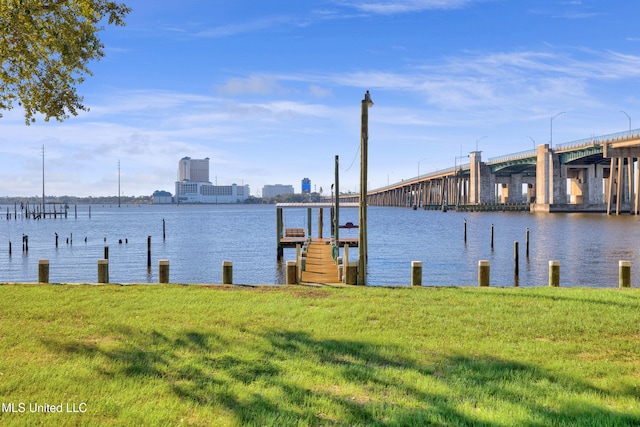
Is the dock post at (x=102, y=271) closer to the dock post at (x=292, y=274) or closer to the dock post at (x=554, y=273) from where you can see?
the dock post at (x=292, y=274)

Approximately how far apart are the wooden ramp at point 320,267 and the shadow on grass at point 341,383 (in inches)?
365

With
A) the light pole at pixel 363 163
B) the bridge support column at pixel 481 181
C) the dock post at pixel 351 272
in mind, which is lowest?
the dock post at pixel 351 272

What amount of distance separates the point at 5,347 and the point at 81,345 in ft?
4.36

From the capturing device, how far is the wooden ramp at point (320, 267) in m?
23.1

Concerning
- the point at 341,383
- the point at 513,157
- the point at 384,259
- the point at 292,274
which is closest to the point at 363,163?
Result: the point at 292,274

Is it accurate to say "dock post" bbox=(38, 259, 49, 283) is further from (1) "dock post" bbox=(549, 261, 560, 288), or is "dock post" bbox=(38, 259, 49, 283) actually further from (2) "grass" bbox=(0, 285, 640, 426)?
(1) "dock post" bbox=(549, 261, 560, 288)

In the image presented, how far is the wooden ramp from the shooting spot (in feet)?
75.6

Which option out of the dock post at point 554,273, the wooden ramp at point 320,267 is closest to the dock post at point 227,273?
the wooden ramp at point 320,267

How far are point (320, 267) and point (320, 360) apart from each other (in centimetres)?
1829

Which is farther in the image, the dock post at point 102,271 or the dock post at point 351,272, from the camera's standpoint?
the dock post at point 102,271

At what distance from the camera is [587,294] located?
1500 centimetres

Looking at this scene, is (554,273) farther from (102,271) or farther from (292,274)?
(102,271)

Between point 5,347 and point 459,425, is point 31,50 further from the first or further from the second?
point 459,425

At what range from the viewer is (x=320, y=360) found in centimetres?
877
